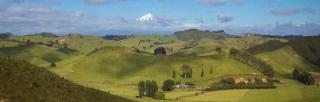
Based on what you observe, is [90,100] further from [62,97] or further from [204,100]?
[204,100]

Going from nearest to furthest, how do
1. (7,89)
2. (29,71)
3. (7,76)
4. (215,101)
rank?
(7,89), (7,76), (29,71), (215,101)

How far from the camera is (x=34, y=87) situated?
84.9 metres

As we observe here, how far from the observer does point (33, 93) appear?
81.9m

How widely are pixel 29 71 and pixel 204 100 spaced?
10090 centimetres

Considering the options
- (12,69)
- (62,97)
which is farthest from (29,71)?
(62,97)

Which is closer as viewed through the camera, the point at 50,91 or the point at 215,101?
the point at 50,91

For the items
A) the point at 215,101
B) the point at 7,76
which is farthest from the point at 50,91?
the point at 215,101

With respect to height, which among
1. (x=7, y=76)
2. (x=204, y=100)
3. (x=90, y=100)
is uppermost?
(x=7, y=76)

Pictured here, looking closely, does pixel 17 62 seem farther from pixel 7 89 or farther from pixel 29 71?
pixel 7 89

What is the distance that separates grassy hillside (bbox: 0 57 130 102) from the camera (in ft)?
260

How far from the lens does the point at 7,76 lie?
85.1m

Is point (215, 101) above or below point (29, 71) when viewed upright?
below

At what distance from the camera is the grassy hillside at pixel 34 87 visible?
79.3 m

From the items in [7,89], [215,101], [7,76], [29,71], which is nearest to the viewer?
[7,89]
